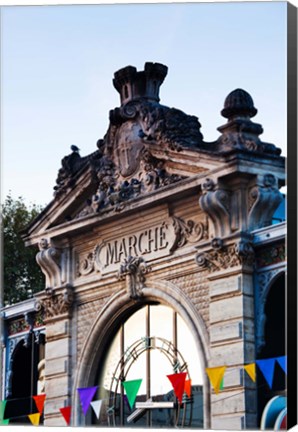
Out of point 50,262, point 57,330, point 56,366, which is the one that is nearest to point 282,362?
point 56,366

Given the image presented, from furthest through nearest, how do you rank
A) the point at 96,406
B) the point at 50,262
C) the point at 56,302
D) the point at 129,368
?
the point at 50,262 < the point at 56,302 < the point at 96,406 < the point at 129,368

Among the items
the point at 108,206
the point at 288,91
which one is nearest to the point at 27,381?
the point at 108,206

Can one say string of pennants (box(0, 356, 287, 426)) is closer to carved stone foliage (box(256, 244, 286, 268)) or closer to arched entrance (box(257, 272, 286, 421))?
arched entrance (box(257, 272, 286, 421))

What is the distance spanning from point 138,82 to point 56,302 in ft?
13.7

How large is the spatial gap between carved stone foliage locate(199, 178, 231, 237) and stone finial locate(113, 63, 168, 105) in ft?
6.95

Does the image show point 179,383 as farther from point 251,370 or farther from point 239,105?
point 239,105

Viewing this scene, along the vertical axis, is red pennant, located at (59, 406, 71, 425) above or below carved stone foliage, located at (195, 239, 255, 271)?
below

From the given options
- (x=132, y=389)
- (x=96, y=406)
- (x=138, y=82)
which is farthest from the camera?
(x=96, y=406)

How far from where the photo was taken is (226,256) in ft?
89.5

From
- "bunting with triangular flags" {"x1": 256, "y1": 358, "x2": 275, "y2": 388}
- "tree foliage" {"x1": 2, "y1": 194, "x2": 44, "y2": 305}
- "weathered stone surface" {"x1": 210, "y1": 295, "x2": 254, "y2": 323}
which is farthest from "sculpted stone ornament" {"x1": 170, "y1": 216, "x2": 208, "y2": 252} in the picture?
"tree foliage" {"x1": 2, "y1": 194, "x2": 44, "y2": 305}

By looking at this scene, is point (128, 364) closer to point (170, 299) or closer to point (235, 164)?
point (170, 299)

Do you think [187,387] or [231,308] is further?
[187,387]

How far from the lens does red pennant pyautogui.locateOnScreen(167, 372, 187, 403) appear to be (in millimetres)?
27828

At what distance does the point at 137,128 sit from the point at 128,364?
372 centimetres
